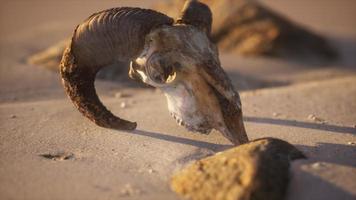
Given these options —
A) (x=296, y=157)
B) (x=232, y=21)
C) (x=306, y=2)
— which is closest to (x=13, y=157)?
(x=296, y=157)

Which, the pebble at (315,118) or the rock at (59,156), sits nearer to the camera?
the rock at (59,156)

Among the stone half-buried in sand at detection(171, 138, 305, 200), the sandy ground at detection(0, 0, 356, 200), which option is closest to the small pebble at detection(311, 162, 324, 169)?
the sandy ground at detection(0, 0, 356, 200)

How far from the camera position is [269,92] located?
230 inches

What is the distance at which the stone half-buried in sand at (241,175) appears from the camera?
2982mm

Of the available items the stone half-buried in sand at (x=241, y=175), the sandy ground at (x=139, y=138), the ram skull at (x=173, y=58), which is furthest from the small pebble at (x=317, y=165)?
the ram skull at (x=173, y=58)

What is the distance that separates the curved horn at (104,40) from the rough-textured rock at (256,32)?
4586mm

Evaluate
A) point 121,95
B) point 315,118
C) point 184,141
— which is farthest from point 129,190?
point 121,95

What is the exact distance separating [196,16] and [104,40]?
2.67 feet

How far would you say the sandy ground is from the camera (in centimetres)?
325

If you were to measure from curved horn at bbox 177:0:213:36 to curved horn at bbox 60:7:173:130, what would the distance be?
16 centimetres

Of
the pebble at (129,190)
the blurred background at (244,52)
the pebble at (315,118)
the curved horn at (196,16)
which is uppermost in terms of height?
the curved horn at (196,16)

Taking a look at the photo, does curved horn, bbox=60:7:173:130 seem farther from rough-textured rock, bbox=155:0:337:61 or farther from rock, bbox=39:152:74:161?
rough-textured rock, bbox=155:0:337:61

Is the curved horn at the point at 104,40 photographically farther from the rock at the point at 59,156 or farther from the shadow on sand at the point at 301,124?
the shadow on sand at the point at 301,124

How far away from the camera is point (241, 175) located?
3.04 metres
